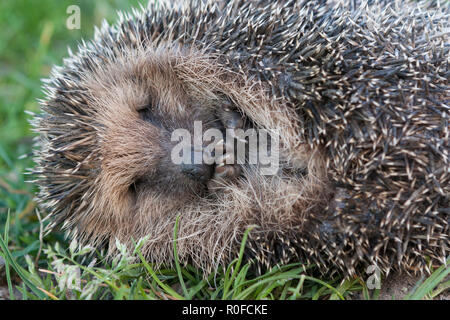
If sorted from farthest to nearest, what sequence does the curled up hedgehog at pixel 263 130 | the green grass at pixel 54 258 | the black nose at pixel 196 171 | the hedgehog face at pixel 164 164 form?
the black nose at pixel 196 171, the hedgehog face at pixel 164 164, the green grass at pixel 54 258, the curled up hedgehog at pixel 263 130

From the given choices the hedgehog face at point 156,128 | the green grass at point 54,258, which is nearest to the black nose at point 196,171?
the hedgehog face at point 156,128

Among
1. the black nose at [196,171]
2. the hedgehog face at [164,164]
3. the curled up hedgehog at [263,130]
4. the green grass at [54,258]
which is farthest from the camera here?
the black nose at [196,171]

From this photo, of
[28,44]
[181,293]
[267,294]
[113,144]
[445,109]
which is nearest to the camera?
[445,109]

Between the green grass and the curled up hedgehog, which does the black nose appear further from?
the green grass

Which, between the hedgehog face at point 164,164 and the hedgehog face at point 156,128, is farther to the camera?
the hedgehog face at point 156,128

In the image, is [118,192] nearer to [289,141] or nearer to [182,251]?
[182,251]

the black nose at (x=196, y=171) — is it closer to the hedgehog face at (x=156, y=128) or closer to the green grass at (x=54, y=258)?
the hedgehog face at (x=156, y=128)
